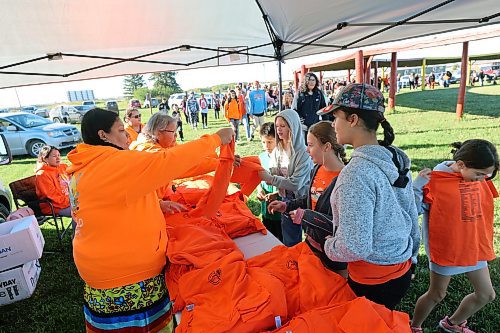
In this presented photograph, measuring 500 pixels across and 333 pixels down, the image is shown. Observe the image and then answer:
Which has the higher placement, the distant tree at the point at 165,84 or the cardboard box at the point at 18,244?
the distant tree at the point at 165,84

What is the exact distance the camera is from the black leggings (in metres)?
1.61

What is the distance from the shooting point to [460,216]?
218 cm

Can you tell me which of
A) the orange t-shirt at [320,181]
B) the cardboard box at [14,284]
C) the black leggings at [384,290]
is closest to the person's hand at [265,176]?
the orange t-shirt at [320,181]

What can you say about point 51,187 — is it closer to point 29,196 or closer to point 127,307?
point 29,196

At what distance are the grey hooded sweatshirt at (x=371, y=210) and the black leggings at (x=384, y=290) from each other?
5.7 inches

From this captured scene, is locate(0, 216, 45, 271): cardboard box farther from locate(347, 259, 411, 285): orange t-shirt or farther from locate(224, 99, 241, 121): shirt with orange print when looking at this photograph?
locate(224, 99, 241, 121): shirt with orange print

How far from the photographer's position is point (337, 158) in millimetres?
2240

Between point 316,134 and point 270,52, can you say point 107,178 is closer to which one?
point 316,134

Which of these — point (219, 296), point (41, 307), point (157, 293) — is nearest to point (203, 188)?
point (157, 293)

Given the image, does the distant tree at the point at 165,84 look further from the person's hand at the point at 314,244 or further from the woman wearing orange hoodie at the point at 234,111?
the person's hand at the point at 314,244

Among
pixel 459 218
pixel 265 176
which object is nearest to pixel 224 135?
pixel 265 176

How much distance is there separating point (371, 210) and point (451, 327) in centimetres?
190

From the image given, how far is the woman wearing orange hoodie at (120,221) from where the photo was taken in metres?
1.53

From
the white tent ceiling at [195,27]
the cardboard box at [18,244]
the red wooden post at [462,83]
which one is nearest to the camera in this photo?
the white tent ceiling at [195,27]
